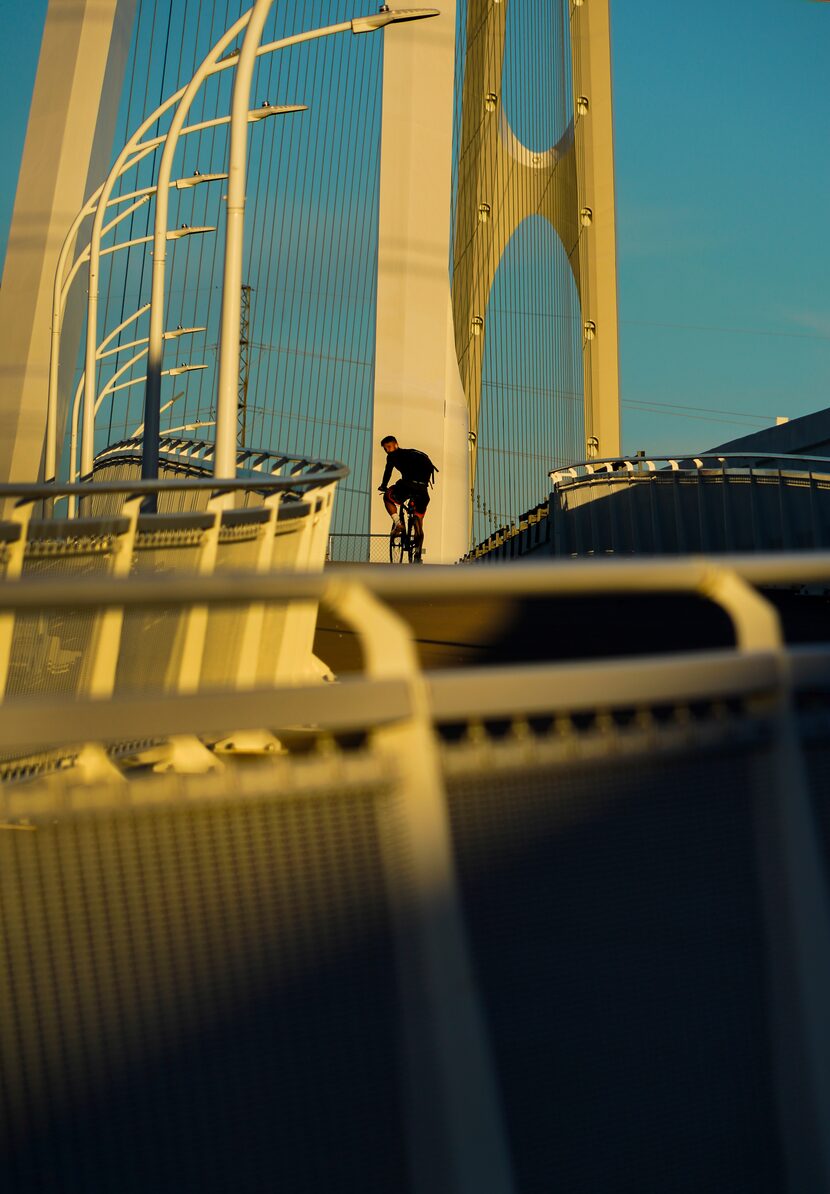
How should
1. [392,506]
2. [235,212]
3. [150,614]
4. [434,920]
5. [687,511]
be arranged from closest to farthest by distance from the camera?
[434,920] < [150,614] < [235,212] < [392,506] < [687,511]

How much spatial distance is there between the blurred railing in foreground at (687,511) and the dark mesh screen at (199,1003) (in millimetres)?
18247


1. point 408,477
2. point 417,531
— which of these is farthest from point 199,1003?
point 417,531

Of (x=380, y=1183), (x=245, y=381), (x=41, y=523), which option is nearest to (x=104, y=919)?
(x=380, y=1183)

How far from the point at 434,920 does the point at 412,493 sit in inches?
673

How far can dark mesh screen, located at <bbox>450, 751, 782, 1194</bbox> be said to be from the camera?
227cm

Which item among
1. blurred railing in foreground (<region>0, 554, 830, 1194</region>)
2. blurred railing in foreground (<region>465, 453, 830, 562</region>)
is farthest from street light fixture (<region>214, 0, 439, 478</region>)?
blurred railing in foreground (<region>0, 554, 830, 1194</region>)

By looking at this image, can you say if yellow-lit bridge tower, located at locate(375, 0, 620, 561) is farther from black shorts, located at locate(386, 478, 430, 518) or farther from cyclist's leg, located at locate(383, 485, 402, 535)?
black shorts, located at locate(386, 478, 430, 518)

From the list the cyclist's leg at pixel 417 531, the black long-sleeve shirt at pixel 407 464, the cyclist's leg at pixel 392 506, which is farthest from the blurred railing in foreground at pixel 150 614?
the cyclist's leg at pixel 417 531

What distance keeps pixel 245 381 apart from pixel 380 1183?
225 ft

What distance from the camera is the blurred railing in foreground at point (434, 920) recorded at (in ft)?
6.45

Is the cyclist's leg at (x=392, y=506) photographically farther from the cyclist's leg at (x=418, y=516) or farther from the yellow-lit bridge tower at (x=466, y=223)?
the yellow-lit bridge tower at (x=466, y=223)

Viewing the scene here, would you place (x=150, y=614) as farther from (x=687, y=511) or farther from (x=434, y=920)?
(x=687, y=511)

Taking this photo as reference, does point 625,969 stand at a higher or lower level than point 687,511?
lower

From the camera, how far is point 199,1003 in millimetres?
2012
